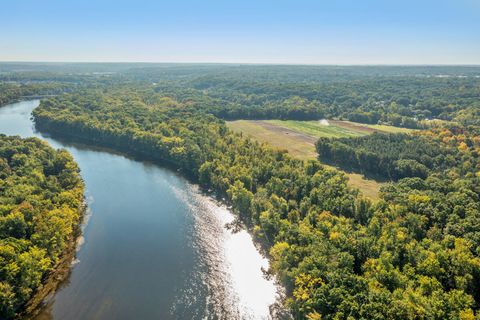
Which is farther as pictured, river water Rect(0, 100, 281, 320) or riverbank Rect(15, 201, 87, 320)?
river water Rect(0, 100, 281, 320)

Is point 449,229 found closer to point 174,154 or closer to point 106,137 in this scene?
point 174,154

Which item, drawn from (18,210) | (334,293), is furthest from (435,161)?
(18,210)

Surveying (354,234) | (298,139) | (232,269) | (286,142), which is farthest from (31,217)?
(298,139)

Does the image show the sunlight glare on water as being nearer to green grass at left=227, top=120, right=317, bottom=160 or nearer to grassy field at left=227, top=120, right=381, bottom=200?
grassy field at left=227, top=120, right=381, bottom=200

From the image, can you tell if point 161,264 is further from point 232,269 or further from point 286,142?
point 286,142

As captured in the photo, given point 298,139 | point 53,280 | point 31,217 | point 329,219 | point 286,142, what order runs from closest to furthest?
1. point 53,280
2. point 31,217
3. point 329,219
4. point 286,142
5. point 298,139

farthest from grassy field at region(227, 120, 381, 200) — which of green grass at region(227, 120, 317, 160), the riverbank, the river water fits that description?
the riverbank
